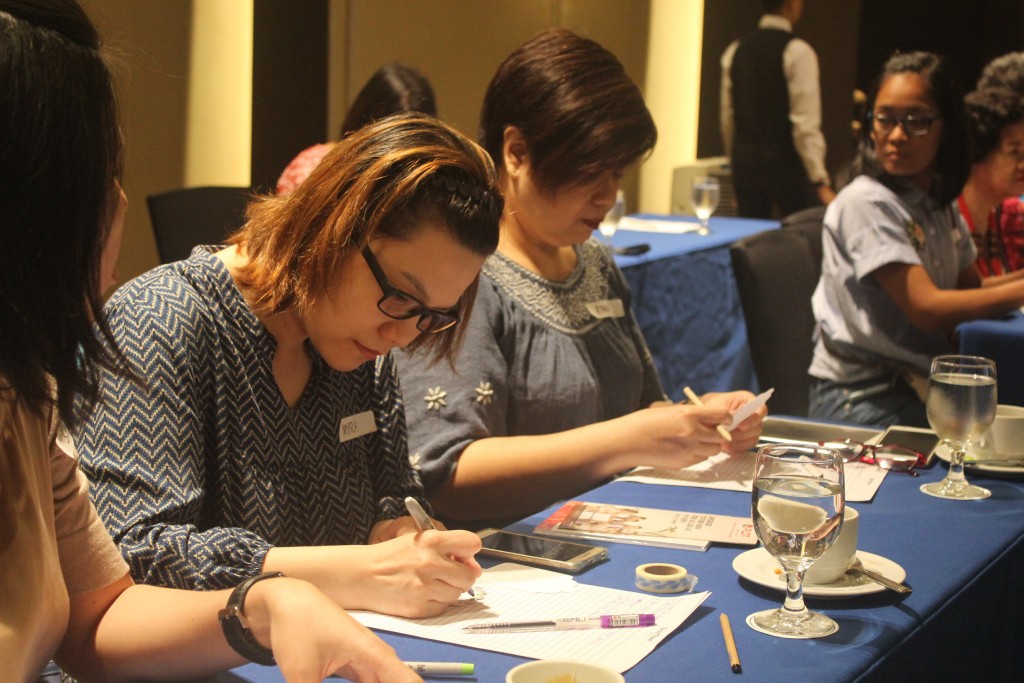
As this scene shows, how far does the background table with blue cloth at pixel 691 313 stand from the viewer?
411cm

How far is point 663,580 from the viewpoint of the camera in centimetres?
133

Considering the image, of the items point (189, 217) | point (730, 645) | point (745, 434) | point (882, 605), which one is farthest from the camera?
point (189, 217)

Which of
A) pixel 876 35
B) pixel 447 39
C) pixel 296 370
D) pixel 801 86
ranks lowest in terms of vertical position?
pixel 296 370

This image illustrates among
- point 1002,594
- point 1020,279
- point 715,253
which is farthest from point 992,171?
point 1002,594

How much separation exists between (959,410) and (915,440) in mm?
349

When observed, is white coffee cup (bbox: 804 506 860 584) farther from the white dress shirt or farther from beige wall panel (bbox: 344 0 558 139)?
the white dress shirt

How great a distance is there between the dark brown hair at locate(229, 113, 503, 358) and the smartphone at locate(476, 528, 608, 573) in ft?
1.27

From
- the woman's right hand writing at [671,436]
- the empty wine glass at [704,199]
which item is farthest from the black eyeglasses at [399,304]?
the empty wine glass at [704,199]

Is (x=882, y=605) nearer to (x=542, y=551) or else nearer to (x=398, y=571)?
(x=542, y=551)

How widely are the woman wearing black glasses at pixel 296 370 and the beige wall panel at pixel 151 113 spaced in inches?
117

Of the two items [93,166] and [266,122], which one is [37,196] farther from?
[266,122]

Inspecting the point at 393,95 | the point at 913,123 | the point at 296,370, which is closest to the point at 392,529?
the point at 296,370

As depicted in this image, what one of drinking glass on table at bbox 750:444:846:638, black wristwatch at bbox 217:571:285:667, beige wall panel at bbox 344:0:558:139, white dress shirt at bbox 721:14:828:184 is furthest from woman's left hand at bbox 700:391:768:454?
white dress shirt at bbox 721:14:828:184

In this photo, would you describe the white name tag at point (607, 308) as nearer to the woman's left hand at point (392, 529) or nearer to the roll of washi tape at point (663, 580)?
the woman's left hand at point (392, 529)
